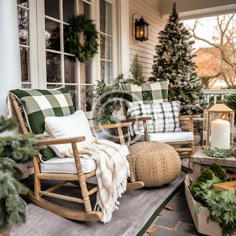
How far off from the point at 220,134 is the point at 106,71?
2.22 metres

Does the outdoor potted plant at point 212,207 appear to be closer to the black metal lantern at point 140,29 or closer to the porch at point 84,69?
the porch at point 84,69

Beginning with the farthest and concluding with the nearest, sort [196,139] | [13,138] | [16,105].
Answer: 1. [196,139]
2. [16,105]
3. [13,138]

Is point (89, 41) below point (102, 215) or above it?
above

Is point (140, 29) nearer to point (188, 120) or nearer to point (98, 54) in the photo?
point (98, 54)

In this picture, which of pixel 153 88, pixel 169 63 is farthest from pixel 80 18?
pixel 169 63

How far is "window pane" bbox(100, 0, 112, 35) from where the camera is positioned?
3.89 meters

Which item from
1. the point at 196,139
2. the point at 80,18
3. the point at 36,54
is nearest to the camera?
the point at 36,54

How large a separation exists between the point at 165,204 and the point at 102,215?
682 millimetres

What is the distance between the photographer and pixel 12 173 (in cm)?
124

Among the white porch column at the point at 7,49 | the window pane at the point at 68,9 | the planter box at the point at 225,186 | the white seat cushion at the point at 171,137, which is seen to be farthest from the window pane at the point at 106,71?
the planter box at the point at 225,186

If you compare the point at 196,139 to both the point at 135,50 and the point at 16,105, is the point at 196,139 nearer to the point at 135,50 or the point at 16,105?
the point at 135,50

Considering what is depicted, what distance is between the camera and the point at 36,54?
2740mm

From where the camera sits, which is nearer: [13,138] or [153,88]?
[13,138]

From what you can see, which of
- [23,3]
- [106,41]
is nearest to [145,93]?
[106,41]
